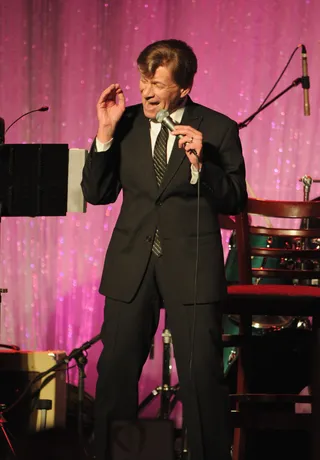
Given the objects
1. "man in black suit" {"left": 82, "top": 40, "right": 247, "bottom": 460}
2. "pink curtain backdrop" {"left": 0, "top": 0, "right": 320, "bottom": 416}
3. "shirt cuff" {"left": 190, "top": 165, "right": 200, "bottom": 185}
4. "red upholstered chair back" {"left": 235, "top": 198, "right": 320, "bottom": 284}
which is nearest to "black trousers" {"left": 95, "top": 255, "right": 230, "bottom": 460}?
"man in black suit" {"left": 82, "top": 40, "right": 247, "bottom": 460}

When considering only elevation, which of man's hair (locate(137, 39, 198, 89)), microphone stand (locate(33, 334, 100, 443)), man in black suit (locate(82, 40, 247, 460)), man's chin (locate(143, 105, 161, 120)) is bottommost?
microphone stand (locate(33, 334, 100, 443))

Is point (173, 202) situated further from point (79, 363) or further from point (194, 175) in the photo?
point (79, 363)

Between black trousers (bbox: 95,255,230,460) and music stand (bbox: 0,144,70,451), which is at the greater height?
music stand (bbox: 0,144,70,451)

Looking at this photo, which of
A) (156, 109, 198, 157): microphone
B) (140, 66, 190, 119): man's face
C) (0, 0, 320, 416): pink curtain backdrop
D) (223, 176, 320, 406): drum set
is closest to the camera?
(156, 109, 198, 157): microphone

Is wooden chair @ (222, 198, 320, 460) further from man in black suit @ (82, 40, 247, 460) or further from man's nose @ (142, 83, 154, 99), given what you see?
man's nose @ (142, 83, 154, 99)

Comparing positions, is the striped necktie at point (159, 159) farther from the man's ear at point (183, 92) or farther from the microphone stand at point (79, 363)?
the microphone stand at point (79, 363)

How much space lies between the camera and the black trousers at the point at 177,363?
2229 millimetres

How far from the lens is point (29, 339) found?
4.93 meters

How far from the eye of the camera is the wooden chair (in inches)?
108

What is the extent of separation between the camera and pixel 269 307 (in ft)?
8.98

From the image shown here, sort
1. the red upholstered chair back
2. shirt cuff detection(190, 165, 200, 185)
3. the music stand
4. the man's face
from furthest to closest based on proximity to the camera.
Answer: the red upholstered chair back → the music stand → the man's face → shirt cuff detection(190, 165, 200, 185)

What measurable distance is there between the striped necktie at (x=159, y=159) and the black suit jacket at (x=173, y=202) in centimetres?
2

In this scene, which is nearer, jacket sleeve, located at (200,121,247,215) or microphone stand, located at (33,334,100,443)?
jacket sleeve, located at (200,121,247,215)

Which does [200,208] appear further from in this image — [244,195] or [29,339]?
[29,339]
